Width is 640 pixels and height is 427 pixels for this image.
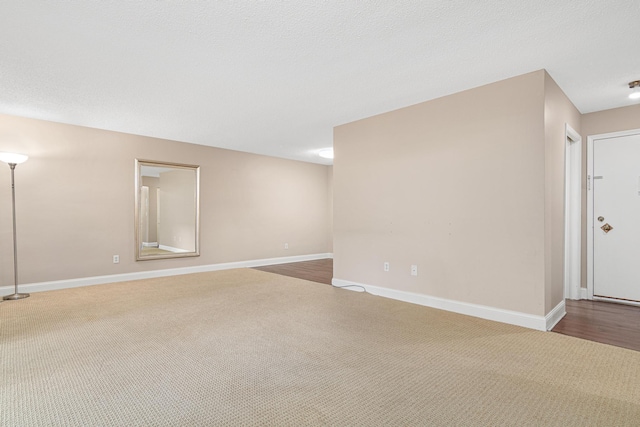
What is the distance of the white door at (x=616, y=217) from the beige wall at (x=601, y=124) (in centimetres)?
10

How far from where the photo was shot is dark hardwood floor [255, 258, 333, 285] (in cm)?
549

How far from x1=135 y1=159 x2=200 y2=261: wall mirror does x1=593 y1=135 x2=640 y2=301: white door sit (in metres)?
6.16

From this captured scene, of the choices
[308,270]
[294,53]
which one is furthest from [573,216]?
[308,270]

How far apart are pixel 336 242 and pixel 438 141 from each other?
6.79 feet

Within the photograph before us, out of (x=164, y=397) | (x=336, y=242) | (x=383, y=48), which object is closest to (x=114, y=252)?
(x=336, y=242)

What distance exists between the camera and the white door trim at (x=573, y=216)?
4.03 meters

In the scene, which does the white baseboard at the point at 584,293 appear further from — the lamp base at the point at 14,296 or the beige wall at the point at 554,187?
the lamp base at the point at 14,296

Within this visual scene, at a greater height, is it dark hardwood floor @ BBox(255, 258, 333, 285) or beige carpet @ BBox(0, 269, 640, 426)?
beige carpet @ BBox(0, 269, 640, 426)

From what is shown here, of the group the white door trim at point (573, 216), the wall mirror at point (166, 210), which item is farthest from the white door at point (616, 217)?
the wall mirror at point (166, 210)

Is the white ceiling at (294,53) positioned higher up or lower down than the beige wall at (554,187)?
higher up

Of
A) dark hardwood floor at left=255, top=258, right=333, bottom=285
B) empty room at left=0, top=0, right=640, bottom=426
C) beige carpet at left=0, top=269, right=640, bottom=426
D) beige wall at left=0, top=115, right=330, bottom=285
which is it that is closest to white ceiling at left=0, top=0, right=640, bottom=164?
empty room at left=0, top=0, right=640, bottom=426

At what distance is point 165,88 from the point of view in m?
3.33

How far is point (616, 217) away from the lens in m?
3.85

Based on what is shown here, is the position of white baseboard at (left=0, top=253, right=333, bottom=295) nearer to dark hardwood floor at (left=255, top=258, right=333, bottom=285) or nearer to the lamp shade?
dark hardwood floor at (left=255, top=258, right=333, bottom=285)
